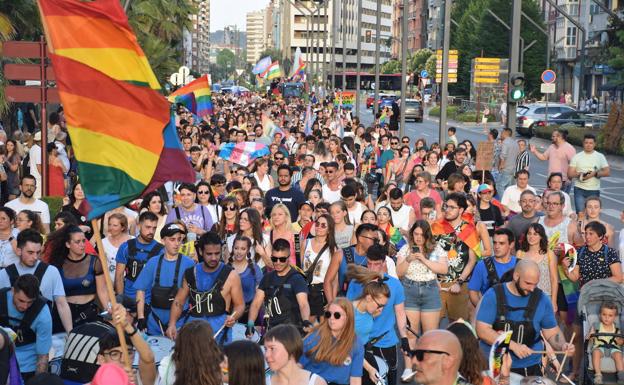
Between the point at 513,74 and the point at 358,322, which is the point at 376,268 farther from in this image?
the point at 513,74

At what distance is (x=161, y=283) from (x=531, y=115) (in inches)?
1869

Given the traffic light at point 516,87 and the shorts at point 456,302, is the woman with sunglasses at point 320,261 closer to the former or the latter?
the shorts at point 456,302

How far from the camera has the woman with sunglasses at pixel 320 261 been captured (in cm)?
991

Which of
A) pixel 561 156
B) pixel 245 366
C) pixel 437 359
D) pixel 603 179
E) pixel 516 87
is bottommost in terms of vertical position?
pixel 603 179

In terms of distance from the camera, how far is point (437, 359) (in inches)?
195

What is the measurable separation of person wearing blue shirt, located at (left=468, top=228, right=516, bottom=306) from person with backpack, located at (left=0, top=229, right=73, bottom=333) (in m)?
3.21

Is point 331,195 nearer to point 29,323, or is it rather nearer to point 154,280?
point 154,280

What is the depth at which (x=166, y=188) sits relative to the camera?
15.7 m

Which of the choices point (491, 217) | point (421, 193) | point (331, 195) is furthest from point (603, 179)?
point (491, 217)

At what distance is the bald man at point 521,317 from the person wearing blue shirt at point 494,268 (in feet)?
3.99

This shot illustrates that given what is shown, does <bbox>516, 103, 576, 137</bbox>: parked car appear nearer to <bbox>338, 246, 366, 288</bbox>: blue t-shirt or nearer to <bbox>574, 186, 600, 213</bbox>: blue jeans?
<bbox>574, 186, 600, 213</bbox>: blue jeans

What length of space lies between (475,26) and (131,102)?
81596 mm

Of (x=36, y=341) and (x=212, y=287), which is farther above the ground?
(x=212, y=287)

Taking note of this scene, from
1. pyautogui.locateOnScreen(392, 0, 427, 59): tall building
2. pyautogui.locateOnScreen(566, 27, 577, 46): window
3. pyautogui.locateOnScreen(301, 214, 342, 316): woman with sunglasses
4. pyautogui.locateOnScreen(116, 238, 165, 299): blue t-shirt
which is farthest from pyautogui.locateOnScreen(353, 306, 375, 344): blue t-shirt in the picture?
pyautogui.locateOnScreen(392, 0, 427, 59): tall building
